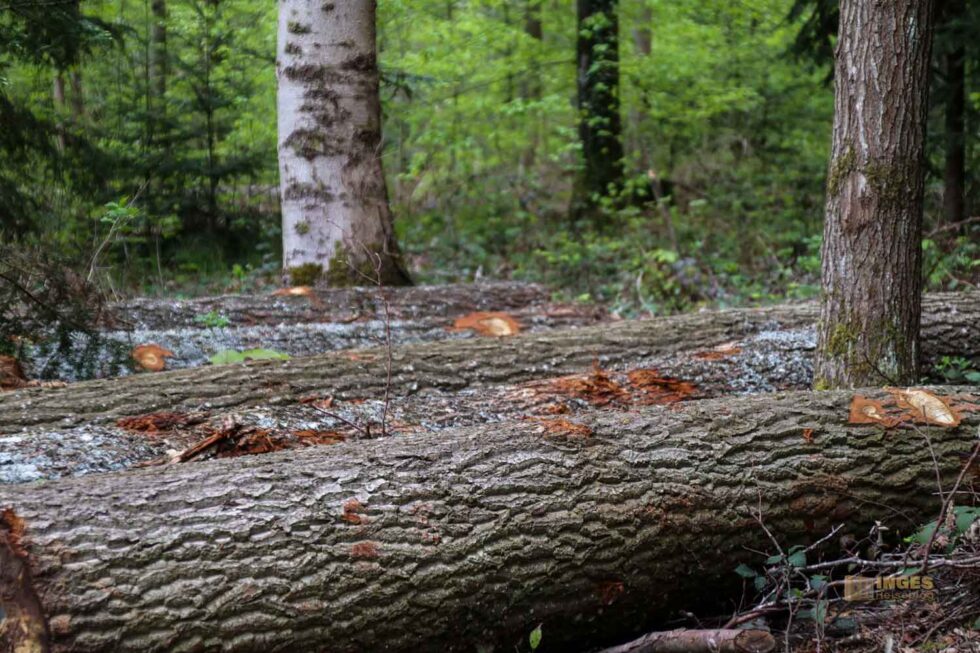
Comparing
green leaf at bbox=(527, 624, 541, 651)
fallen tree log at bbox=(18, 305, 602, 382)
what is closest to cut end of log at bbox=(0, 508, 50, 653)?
green leaf at bbox=(527, 624, 541, 651)

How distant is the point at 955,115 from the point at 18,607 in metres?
9.63

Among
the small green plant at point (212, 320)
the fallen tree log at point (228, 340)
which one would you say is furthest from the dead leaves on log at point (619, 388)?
the small green plant at point (212, 320)

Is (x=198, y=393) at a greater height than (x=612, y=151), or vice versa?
(x=612, y=151)

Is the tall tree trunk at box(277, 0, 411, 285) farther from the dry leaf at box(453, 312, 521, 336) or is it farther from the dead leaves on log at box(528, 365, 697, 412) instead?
the dead leaves on log at box(528, 365, 697, 412)

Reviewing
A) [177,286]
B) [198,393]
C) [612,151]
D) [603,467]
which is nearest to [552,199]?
[612,151]

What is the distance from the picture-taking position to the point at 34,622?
2186 mm

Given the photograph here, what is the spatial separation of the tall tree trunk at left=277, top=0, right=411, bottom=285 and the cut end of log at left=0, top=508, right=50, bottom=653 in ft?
15.8

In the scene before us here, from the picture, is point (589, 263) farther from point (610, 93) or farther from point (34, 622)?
point (34, 622)

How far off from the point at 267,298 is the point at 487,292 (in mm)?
1734

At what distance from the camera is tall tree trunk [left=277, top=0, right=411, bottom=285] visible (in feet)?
22.7

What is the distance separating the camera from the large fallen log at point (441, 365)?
3.95 m

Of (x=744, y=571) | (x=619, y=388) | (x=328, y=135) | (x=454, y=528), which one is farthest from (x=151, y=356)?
(x=744, y=571)

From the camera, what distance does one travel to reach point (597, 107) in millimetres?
12648

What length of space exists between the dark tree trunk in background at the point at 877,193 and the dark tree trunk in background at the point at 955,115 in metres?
5.05
